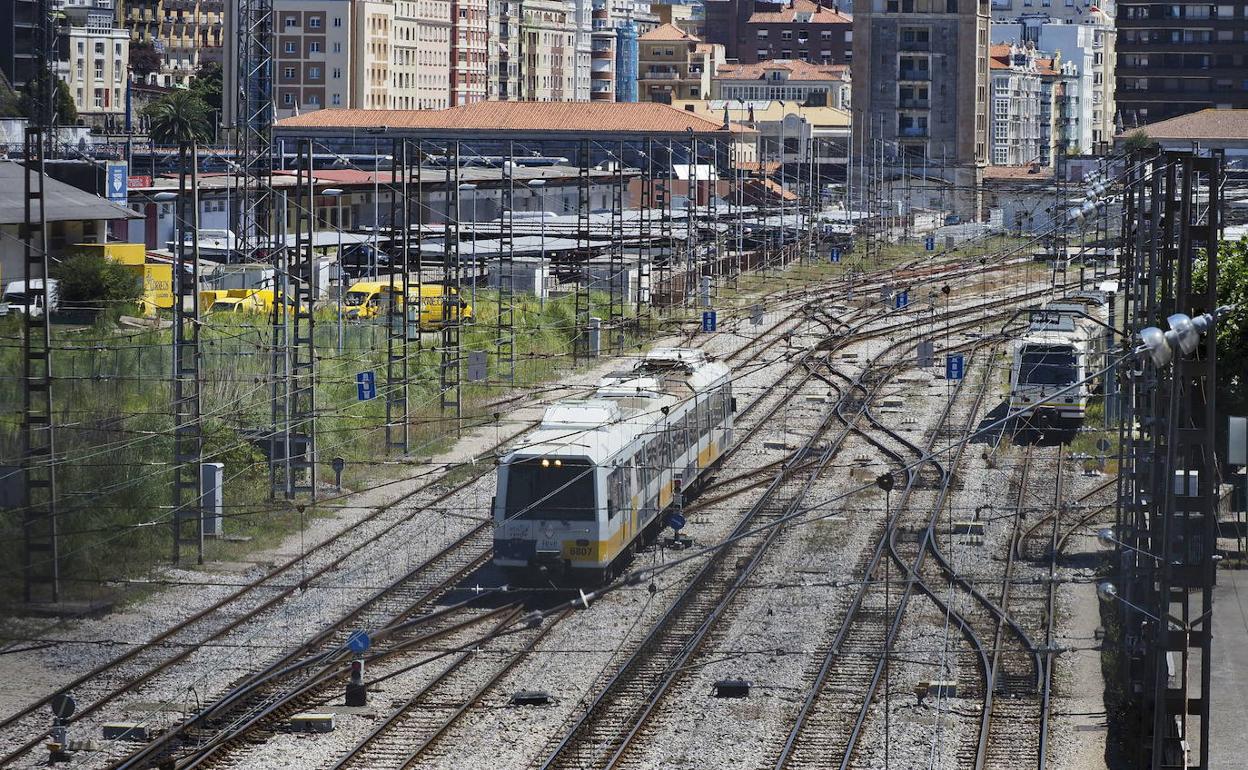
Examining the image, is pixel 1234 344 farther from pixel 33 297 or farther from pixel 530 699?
pixel 33 297

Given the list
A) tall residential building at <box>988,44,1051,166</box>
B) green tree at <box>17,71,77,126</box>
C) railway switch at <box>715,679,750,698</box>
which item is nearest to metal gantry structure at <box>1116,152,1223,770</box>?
railway switch at <box>715,679,750,698</box>

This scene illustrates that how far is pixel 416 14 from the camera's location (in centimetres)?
11119

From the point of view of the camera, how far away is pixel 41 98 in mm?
38375

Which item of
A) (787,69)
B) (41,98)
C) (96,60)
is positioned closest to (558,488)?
(41,98)

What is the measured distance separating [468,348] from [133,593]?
1430 centimetres

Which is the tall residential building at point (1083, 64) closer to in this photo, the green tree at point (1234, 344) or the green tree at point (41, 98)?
the green tree at point (41, 98)

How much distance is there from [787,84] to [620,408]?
10839cm

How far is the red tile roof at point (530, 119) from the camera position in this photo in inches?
3278

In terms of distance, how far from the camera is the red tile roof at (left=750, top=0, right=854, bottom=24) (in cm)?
15238

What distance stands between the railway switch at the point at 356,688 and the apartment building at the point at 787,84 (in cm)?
10713

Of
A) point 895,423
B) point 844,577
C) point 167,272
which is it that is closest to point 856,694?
point 844,577

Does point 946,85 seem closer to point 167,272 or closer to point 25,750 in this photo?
point 167,272

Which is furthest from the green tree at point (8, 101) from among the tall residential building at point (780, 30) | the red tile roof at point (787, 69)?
the tall residential building at point (780, 30)

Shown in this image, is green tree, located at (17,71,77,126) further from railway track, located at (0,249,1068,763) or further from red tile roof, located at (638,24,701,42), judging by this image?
red tile roof, located at (638,24,701,42)
